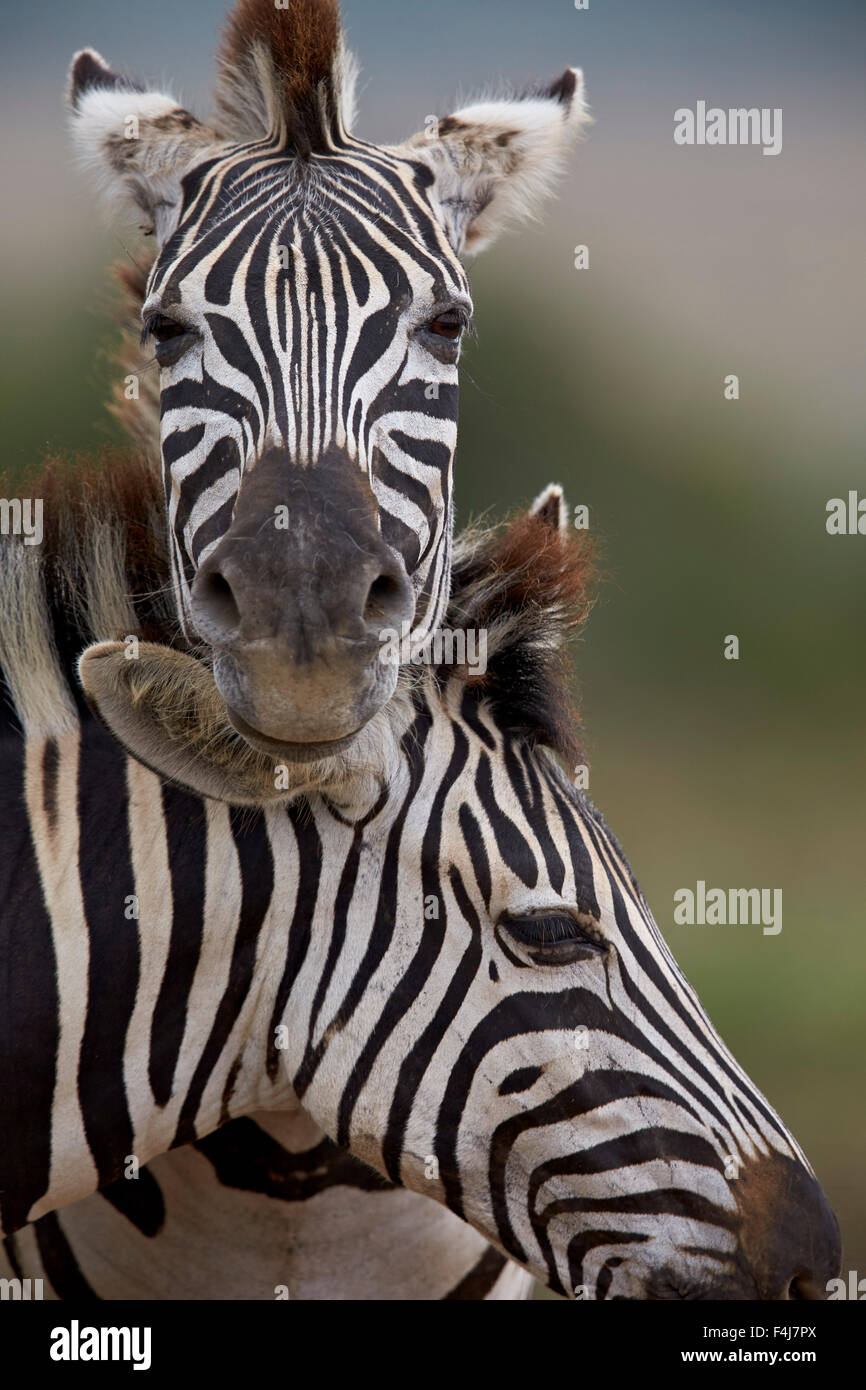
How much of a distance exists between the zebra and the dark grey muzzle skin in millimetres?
328

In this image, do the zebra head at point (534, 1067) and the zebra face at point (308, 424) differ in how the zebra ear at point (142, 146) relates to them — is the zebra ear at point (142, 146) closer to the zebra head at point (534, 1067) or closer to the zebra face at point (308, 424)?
the zebra face at point (308, 424)

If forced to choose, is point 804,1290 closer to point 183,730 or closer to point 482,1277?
point 482,1277

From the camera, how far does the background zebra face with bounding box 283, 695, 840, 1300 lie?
129 inches

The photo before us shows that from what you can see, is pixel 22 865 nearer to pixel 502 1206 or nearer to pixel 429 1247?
pixel 502 1206

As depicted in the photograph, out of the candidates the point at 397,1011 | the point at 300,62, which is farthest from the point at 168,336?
the point at 397,1011

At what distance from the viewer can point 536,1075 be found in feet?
10.9

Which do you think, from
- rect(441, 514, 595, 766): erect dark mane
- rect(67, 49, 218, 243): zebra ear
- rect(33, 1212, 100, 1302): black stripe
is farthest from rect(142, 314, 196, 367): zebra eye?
rect(33, 1212, 100, 1302): black stripe

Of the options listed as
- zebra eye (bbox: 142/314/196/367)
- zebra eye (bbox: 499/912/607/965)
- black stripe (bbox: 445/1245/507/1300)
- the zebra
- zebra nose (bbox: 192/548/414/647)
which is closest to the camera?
zebra nose (bbox: 192/548/414/647)

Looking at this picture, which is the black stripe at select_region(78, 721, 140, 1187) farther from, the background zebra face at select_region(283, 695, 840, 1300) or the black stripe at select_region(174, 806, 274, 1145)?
the background zebra face at select_region(283, 695, 840, 1300)

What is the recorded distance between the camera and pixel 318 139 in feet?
13.1

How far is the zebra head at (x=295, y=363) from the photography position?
3.12 m

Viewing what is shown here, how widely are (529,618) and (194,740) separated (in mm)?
1143

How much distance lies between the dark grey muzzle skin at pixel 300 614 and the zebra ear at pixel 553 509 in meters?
1.12

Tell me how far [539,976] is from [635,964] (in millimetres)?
287
